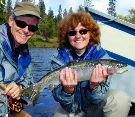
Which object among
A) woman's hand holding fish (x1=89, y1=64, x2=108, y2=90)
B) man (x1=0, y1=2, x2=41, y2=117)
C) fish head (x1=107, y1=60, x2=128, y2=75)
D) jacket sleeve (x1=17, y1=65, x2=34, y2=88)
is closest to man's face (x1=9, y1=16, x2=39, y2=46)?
man (x1=0, y1=2, x2=41, y2=117)

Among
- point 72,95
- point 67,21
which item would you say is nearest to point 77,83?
point 72,95

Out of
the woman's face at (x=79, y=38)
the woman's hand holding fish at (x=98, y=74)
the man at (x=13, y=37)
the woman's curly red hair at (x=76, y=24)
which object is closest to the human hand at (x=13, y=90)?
the man at (x=13, y=37)

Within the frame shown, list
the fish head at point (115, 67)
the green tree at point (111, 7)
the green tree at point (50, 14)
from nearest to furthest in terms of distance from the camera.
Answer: the fish head at point (115, 67)
the green tree at point (111, 7)
the green tree at point (50, 14)

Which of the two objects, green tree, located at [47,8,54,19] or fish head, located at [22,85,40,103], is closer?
fish head, located at [22,85,40,103]

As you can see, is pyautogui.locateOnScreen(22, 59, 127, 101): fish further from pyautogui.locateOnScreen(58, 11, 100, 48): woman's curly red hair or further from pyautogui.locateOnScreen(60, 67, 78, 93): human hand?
pyautogui.locateOnScreen(58, 11, 100, 48): woman's curly red hair

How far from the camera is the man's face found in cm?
558

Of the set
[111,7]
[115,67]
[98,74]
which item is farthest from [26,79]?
[111,7]

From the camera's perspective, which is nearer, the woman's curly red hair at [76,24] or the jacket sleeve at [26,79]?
the jacket sleeve at [26,79]

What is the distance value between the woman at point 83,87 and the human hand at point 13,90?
0.64m

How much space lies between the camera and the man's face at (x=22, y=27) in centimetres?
558

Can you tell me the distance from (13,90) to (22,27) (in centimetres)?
85

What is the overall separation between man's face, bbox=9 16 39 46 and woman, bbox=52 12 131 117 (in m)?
0.67

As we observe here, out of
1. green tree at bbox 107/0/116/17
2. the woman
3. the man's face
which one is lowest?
green tree at bbox 107/0/116/17

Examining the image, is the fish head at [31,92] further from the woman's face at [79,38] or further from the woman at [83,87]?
the woman's face at [79,38]
